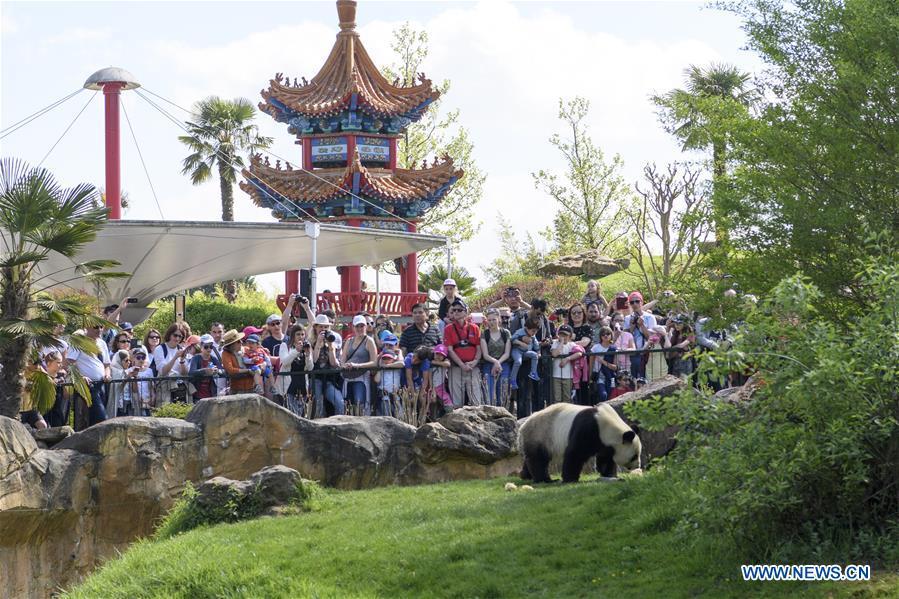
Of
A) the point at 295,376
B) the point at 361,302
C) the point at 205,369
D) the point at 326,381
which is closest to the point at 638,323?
the point at 326,381

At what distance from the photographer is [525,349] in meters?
15.6

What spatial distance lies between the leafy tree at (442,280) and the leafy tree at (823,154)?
27.1 metres

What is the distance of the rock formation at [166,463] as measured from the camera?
1314cm

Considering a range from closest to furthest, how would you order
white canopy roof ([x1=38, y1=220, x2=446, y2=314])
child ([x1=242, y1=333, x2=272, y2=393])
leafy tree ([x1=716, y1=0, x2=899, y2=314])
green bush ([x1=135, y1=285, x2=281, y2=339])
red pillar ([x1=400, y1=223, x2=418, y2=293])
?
leafy tree ([x1=716, y1=0, x2=899, y2=314]) < child ([x1=242, y1=333, x2=272, y2=393]) < white canopy roof ([x1=38, y1=220, x2=446, y2=314]) < red pillar ([x1=400, y1=223, x2=418, y2=293]) < green bush ([x1=135, y1=285, x2=281, y2=339])

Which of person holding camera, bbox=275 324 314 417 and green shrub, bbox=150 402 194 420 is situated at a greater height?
person holding camera, bbox=275 324 314 417

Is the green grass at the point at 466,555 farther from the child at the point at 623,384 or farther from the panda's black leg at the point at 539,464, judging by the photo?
the child at the point at 623,384

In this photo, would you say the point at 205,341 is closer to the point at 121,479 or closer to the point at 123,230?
the point at 121,479

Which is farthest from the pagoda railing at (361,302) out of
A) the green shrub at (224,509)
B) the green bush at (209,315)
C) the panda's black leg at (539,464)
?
the panda's black leg at (539,464)

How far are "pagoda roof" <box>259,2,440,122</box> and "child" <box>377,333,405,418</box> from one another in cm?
1717

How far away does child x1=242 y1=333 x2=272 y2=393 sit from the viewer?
49.5 ft

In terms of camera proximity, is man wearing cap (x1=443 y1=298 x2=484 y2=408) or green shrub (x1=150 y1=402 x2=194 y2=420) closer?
green shrub (x1=150 y1=402 x2=194 y2=420)

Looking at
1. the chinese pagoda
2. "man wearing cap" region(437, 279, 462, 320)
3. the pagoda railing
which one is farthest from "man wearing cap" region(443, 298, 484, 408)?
the chinese pagoda

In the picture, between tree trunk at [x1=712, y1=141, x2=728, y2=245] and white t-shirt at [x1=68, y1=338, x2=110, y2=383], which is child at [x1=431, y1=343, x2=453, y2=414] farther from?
white t-shirt at [x1=68, y1=338, x2=110, y2=383]

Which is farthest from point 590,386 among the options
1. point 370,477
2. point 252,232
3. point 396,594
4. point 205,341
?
point 252,232
